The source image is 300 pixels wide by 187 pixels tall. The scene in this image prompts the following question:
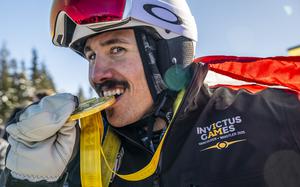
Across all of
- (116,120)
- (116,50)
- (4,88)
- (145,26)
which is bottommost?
(4,88)

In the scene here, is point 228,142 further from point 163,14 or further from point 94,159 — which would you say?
point 163,14

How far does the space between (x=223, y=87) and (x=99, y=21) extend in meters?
1.02

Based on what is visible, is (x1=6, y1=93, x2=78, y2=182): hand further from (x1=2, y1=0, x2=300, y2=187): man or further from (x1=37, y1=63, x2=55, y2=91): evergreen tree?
(x1=37, y1=63, x2=55, y2=91): evergreen tree

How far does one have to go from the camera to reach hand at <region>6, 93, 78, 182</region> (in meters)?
2.49

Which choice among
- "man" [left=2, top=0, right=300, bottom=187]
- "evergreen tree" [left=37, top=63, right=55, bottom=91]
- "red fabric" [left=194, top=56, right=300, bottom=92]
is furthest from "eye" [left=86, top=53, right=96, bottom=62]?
"evergreen tree" [left=37, top=63, right=55, bottom=91]

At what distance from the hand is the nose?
392 millimetres

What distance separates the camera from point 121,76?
3.00 m

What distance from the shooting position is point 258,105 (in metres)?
2.54

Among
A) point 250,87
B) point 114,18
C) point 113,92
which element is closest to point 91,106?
point 113,92

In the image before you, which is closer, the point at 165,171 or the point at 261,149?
the point at 261,149

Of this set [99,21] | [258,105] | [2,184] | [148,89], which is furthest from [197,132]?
[2,184]

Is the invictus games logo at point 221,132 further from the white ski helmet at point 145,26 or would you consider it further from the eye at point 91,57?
the eye at point 91,57

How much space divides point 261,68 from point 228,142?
0.62m

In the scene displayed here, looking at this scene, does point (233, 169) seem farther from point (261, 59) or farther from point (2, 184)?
point (2, 184)
